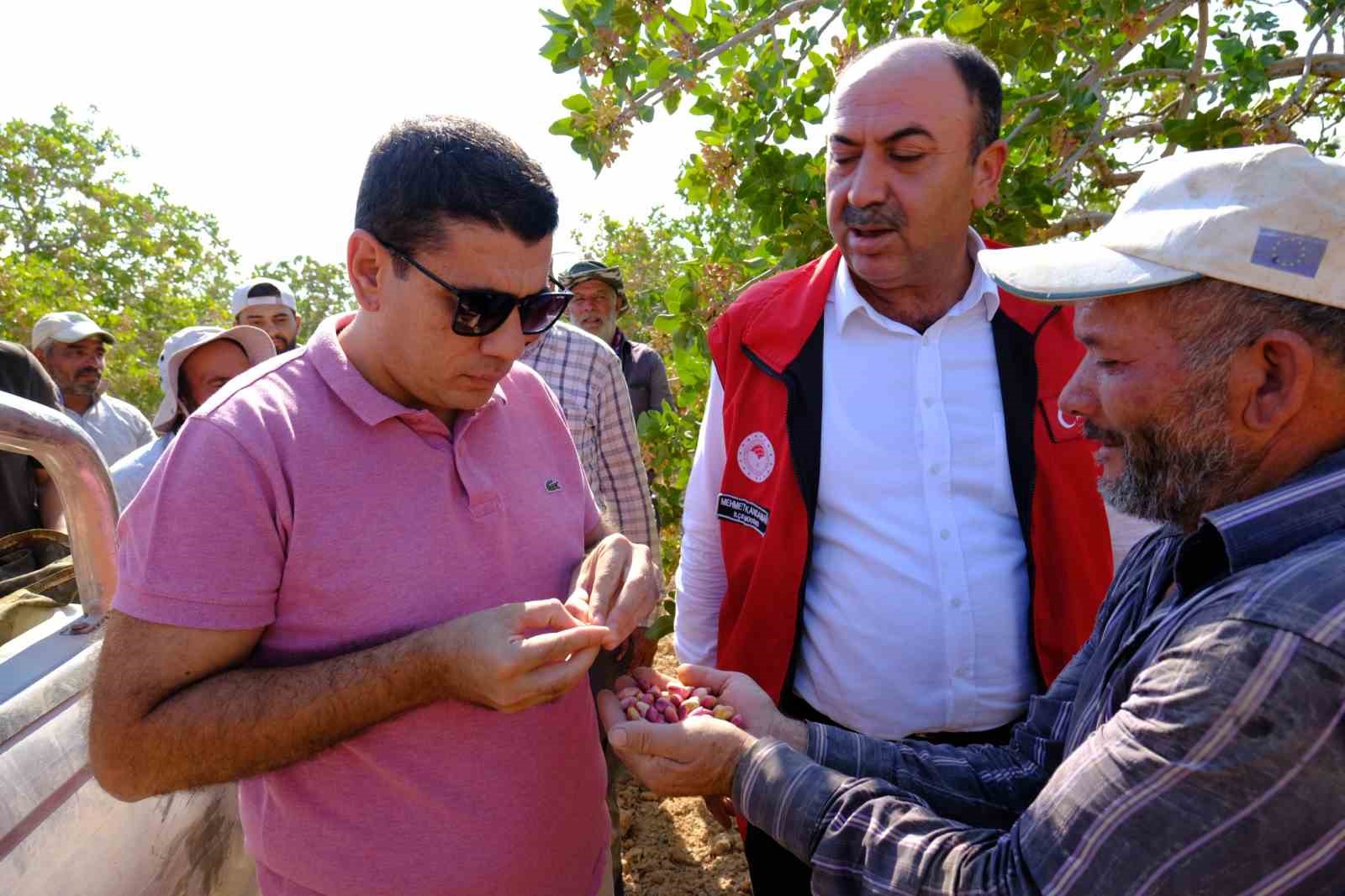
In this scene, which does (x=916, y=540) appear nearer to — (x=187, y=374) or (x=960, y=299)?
(x=960, y=299)

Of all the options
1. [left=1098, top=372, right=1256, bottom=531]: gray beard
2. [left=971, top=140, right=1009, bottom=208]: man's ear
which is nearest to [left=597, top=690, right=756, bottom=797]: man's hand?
[left=1098, top=372, right=1256, bottom=531]: gray beard

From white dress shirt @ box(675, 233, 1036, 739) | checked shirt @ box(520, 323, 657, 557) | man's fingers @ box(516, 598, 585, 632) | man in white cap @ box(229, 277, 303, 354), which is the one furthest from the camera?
man in white cap @ box(229, 277, 303, 354)

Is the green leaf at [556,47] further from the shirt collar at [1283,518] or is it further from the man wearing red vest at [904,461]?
the shirt collar at [1283,518]

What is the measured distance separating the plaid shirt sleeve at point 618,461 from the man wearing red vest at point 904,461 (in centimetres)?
168

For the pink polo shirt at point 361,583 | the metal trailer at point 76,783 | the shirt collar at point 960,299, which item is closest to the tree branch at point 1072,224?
the shirt collar at point 960,299

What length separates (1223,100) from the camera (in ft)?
11.0

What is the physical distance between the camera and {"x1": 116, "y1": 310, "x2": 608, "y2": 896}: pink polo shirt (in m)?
1.41

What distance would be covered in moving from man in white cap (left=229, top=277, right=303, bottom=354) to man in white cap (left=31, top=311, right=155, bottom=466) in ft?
3.24

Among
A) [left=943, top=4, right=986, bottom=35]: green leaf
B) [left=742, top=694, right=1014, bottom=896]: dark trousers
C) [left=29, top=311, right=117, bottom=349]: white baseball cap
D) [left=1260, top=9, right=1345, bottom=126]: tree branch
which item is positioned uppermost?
[left=943, top=4, right=986, bottom=35]: green leaf

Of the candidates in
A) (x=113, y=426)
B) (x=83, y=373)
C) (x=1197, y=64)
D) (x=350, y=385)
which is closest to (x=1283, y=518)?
(x=350, y=385)

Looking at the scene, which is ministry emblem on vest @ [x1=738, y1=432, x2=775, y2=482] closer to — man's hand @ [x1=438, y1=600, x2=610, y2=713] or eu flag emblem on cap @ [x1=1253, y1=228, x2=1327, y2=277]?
man's hand @ [x1=438, y1=600, x2=610, y2=713]

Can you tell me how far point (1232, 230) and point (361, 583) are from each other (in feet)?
4.88

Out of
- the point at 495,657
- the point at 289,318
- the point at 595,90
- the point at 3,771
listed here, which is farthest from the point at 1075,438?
the point at 289,318

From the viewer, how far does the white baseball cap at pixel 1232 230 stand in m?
1.19
